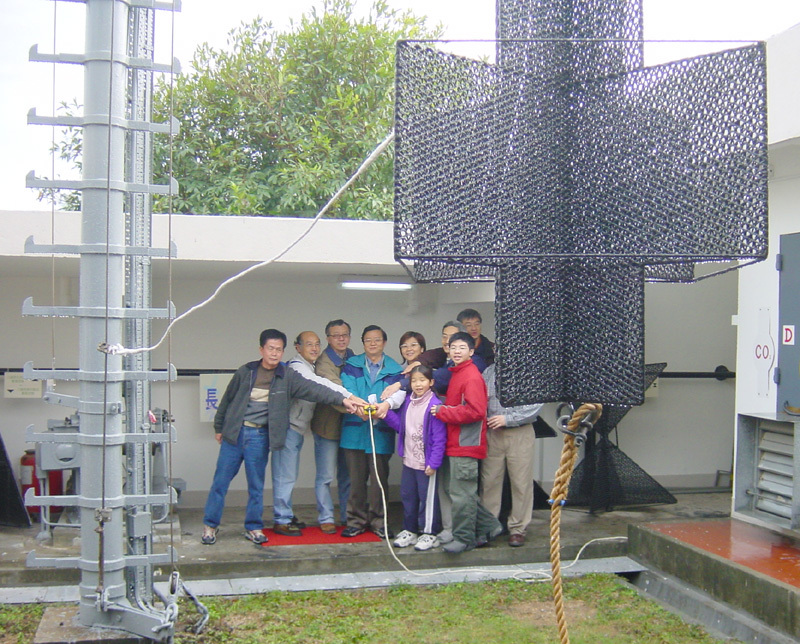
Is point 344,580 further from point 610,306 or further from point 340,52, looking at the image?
point 340,52

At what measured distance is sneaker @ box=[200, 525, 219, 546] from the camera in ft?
20.2

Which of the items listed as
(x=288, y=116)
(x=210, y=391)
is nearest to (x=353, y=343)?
(x=210, y=391)

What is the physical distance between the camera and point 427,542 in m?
6.12

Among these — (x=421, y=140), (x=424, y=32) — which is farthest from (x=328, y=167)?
(x=421, y=140)

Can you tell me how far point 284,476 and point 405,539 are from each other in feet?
3.54

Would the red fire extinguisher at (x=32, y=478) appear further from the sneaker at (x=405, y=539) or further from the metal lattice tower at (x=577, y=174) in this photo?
the metal lattice tower at (x=577, y=174)

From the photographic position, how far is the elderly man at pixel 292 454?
6516mm

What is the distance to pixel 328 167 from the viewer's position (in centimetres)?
1445

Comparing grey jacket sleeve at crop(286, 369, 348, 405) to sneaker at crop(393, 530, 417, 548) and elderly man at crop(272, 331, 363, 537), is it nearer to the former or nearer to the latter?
elderly man at crop(272, 331, 363, 537)

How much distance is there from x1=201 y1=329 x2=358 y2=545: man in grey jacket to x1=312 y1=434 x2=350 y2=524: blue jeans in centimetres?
49

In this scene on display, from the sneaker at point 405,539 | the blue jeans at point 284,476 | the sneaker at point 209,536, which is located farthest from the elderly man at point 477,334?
the sneaker at point 209,536

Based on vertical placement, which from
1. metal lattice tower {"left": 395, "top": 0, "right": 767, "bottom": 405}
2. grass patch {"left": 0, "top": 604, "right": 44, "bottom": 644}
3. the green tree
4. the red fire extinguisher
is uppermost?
the green tree

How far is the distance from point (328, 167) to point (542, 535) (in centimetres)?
925

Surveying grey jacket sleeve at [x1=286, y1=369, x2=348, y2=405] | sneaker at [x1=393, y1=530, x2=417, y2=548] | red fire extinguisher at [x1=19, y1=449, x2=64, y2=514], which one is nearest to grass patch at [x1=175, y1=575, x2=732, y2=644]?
sneaker at [x1=393, y1=530, x2=417, y2=548]
